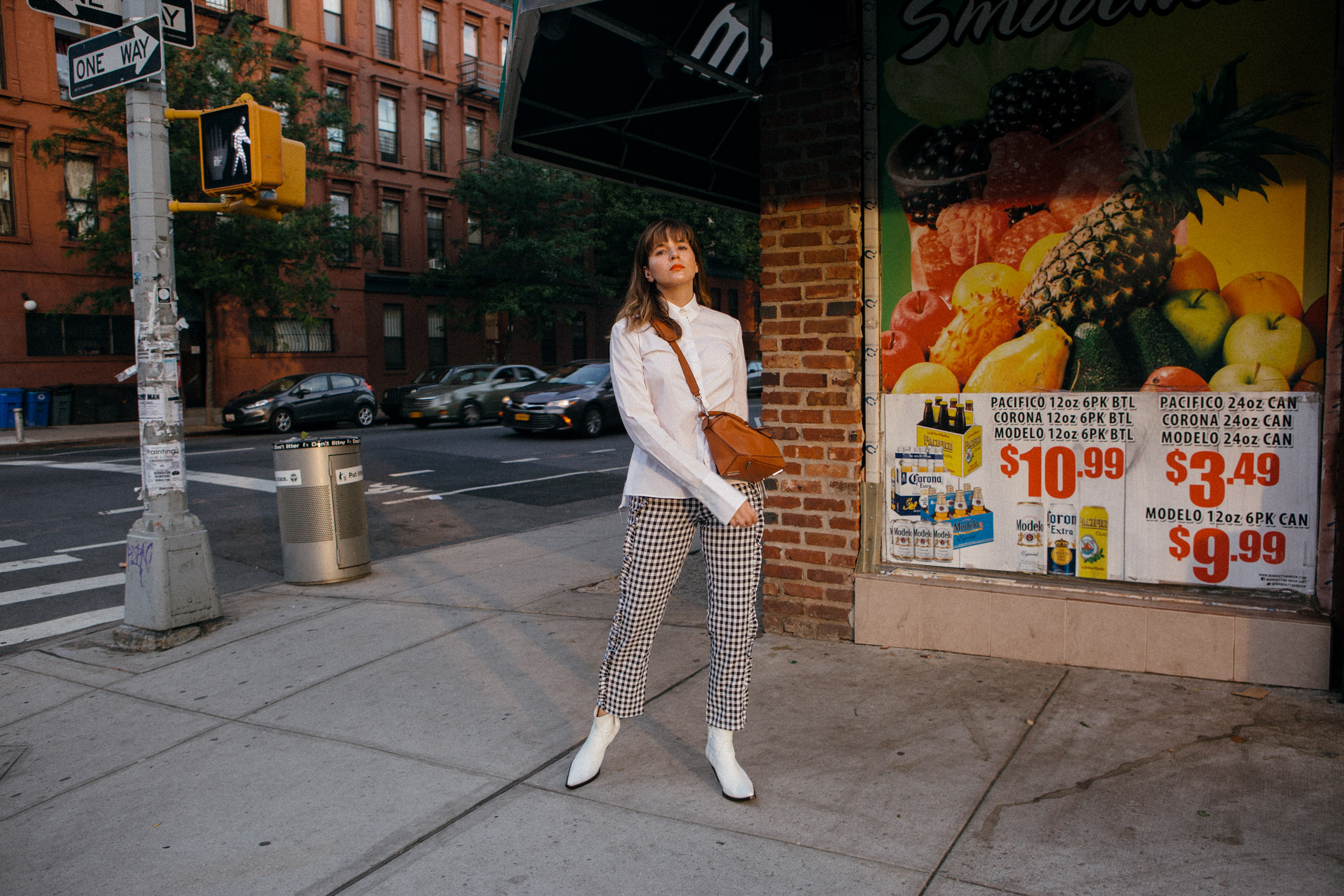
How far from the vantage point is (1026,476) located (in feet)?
14.7

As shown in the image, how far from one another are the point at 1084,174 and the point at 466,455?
517 inches

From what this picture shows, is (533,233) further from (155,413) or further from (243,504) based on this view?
(155,413)

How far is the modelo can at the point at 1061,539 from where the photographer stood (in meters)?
4.40

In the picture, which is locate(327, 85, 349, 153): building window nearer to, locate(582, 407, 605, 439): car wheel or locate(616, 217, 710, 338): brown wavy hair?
locate(582, 407, 605, 439): car wheel

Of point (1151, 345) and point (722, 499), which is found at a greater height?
point (1151, 345)

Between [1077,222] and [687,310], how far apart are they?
208 centimetres

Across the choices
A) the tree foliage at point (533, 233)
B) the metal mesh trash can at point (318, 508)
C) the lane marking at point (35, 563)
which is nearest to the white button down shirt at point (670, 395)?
the metal mesh trash can at point (318, 508)

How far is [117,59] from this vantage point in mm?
5629

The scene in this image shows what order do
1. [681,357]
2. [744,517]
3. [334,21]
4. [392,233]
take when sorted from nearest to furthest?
[744,517] < [681,357] < [334,21] < [392,233]

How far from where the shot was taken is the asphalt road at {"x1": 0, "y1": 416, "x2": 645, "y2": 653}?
7.61 metres

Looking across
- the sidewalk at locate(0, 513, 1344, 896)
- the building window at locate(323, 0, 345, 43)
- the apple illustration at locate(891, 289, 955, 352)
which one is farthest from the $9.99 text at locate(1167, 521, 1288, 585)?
the building window at locate(323, 0, 345, 43)

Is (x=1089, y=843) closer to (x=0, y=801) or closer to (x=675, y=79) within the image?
(x=0, y=801)

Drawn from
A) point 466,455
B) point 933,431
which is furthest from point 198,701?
point 466,455

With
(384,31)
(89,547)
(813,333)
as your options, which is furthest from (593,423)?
(384,31)
